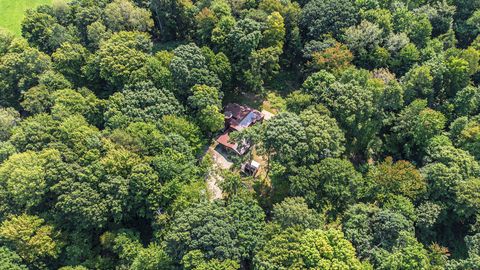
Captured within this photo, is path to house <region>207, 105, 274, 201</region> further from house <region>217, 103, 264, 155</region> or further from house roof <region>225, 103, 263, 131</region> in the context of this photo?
house roof <region>225, 103, 263, 131</region>

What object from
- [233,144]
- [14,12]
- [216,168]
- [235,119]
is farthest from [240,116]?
[14,12]

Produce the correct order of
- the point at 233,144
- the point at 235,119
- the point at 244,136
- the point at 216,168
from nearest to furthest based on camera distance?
1. the point at 244,136
2. the point at 216,168
3. the point at 233,144
4. the point at 235,119

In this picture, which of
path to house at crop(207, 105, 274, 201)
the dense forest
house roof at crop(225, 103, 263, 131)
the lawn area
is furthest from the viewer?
the lawn area

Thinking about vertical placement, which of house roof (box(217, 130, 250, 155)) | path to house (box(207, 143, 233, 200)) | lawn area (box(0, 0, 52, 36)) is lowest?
path to house (box(207, 143, 233, 200))

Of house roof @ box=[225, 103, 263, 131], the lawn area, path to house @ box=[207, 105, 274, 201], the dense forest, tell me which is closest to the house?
house roof @ box=[225, 103, 263, 131]

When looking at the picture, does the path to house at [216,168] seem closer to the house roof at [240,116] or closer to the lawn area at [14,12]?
the house roof at [240,116]

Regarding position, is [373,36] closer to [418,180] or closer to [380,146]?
[380,146]

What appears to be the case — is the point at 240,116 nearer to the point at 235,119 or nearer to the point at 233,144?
the point at 235,119
